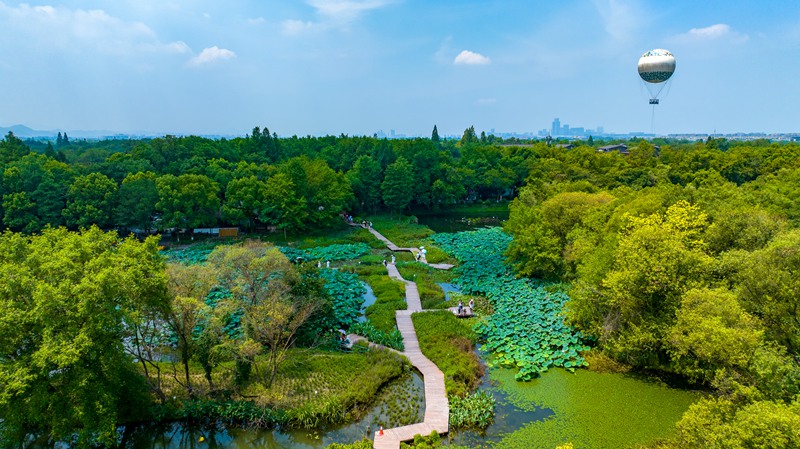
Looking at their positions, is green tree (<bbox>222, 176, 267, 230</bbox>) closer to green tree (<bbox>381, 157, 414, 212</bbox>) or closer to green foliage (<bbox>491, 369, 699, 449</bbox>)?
green tree (<bbox>381, 157, 414, 212</bbox>)

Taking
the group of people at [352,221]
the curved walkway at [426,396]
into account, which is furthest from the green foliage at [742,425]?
the group of people at [352,221]

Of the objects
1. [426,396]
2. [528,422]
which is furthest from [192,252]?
[528,422]

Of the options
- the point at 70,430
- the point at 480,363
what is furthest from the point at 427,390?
the point at 70,430

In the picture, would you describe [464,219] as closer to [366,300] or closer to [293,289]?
[366,300]

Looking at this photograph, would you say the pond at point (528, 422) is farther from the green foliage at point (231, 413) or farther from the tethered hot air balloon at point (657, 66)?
the tethered hot air balloon at point (657, 66)

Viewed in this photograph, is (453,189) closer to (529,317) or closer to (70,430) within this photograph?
(529,317)
